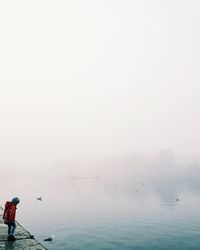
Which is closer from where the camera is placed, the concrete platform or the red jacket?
the concrete platform

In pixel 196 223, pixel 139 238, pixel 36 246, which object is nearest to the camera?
pixel 36 246

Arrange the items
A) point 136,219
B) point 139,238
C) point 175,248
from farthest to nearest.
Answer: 1. point 136,219
2. point 139,238
3. point 175,248

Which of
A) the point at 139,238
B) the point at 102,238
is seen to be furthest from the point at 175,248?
the point at 102,238

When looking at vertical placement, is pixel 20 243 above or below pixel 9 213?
below

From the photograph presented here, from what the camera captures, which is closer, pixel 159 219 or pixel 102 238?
pixel 102 238

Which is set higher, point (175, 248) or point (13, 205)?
point (13, 205)

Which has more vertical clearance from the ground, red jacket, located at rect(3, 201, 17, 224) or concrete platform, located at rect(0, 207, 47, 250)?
red jacket, located at rect(3, 201, 17, 224)

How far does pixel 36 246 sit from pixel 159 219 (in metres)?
48.1

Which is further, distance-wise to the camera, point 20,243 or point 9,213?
point 9,213

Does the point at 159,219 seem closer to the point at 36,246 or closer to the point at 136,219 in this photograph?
the point at 136,219

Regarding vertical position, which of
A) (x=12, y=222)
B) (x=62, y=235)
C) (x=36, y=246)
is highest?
(x=12, y=222)

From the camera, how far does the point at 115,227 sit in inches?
1962

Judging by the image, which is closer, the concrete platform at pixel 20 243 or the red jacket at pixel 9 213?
the concrete platform at pixel 20 243

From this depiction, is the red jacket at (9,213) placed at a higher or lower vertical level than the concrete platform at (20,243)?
higher
